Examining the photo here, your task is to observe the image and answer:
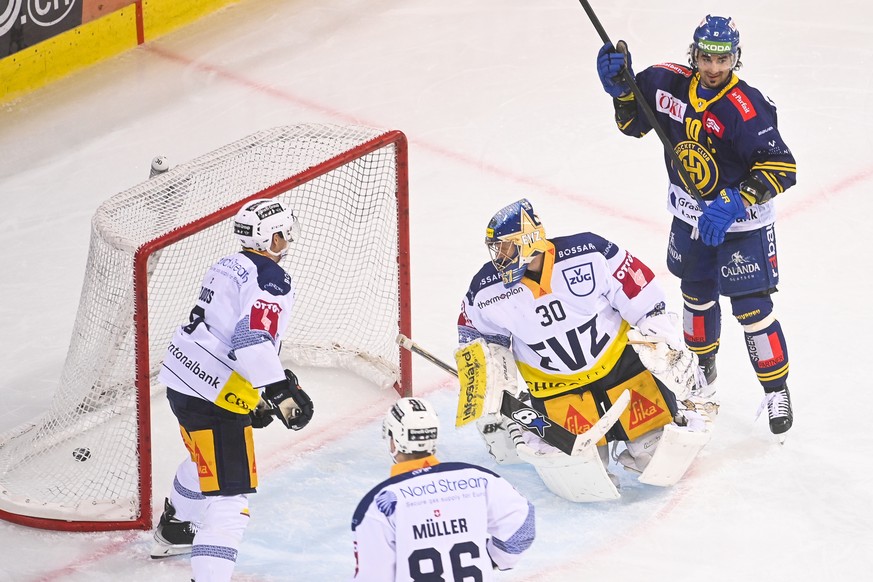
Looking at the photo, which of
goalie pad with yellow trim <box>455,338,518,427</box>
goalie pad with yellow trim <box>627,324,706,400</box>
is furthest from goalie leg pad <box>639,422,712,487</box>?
goalie pad with yellow trim <box>455,338,518,427</box>

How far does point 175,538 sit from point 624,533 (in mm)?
1340

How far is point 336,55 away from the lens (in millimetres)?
7953

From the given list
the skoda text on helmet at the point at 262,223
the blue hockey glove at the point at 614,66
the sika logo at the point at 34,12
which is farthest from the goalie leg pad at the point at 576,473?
the sika logo at the point at 34,12

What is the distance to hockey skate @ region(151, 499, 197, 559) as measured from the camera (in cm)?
455

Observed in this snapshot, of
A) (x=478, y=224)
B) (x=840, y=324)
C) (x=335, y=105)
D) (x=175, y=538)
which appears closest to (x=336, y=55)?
(x=335, y=105)

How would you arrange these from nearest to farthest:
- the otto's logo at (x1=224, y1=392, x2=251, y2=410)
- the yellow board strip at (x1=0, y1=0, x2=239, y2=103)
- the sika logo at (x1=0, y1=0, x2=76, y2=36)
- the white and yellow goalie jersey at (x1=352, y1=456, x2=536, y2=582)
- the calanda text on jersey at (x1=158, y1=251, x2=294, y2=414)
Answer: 1. the white and yellow goalie jersey at (x1=352, y1=456, x2=536, y2=582)
2. the calanda text on jersey at (x1=158, y1=251, x2=294, y2=414)
3. the otto's logo at (x1=224, y1=392, x2=251, y2=410)
4. the sika logo at (x1=0, y1=0, x2=76, y2=36)
5. the yellow board strip at (x1=0, y1=0, x2=239, y2=103)

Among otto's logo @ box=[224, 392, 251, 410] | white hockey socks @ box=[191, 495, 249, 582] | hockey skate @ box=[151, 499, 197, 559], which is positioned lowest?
hockey skate @ box=[151, 499, 197, 559]

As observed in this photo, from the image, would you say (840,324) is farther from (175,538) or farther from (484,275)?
(175,538)

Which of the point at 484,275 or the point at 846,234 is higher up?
the point at 484,275

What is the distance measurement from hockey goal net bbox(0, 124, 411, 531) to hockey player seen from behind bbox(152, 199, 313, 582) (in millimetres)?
253

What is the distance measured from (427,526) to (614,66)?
78.0 inches

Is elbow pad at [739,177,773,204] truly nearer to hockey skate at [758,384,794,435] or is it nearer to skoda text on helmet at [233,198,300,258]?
hockey skate at [758,384,794,435]

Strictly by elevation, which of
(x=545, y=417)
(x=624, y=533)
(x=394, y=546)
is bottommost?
(x=624, y=533)

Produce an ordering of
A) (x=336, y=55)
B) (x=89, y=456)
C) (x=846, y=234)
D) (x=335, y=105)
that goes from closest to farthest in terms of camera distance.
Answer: (x=89, y=456)
(x=846, y=234)
(x=335, y=105)
(x=336, y=55)
